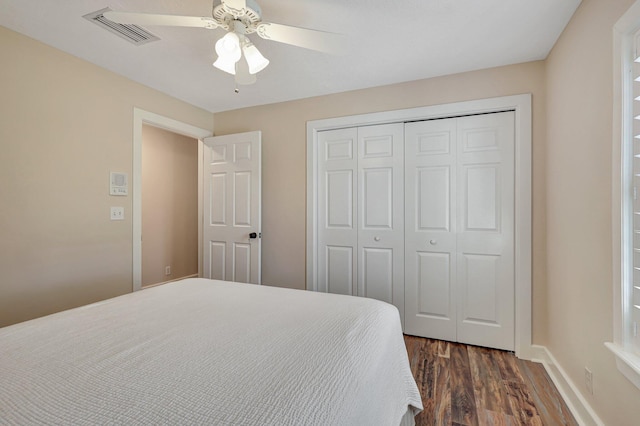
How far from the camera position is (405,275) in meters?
2.66

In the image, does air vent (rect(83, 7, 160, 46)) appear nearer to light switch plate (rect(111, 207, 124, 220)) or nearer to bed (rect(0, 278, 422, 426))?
light switch plate (rect(111, 207, 124, 220))

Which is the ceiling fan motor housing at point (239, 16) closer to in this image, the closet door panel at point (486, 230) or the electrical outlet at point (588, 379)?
the closet door panel at point (486, 230)

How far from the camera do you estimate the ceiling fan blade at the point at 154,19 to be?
50.5 inches

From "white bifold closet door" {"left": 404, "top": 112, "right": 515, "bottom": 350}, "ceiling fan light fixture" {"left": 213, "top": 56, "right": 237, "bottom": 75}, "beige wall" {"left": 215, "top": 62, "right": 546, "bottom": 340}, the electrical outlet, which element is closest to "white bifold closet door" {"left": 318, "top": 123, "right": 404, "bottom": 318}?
"white bifold closet door" {"left": 404, "top": 112, "right": 515, "bottom": 350}

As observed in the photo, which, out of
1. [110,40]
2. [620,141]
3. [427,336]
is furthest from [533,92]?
[110,40]

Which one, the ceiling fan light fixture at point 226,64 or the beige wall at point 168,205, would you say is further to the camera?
the beige wall at point 168,205

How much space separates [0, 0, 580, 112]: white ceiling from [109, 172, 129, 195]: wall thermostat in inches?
34.8

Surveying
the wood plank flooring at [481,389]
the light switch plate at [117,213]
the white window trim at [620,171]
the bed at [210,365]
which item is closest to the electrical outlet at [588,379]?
the wood plank flooring at [481,389]

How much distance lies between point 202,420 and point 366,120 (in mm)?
2593

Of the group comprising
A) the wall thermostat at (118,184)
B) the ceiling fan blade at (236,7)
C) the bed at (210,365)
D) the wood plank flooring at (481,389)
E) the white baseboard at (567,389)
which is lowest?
the wood plank flooring at (481,389)

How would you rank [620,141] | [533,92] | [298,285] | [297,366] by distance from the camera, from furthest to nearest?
[298,285]
[533,92]
[620,141]
[297,366]

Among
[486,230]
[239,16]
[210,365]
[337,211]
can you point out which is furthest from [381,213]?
[210,365]

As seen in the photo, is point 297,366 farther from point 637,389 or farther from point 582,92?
point 582,92

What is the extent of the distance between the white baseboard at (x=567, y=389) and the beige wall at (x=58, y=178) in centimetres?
332
